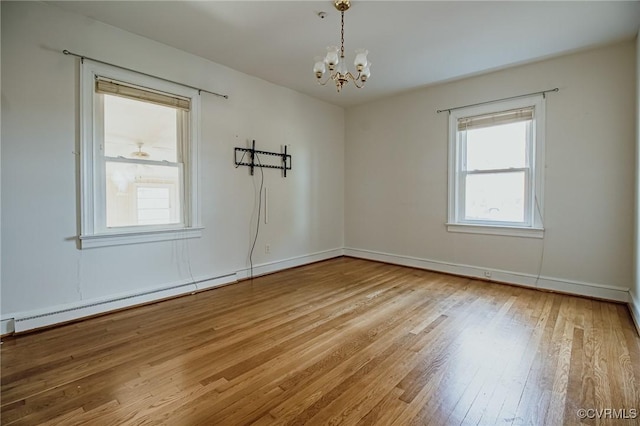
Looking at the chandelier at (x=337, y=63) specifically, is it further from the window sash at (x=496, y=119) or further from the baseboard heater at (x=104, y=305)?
the baseboard heater at (x=104, y=305)

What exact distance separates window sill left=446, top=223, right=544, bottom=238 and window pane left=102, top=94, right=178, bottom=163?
12.5ft

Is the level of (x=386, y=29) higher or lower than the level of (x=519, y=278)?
higher

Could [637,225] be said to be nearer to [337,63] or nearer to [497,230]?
[497,230]

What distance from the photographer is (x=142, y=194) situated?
10.8ft

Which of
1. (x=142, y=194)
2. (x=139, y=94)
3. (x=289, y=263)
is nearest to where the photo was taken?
(x=139, y=94)

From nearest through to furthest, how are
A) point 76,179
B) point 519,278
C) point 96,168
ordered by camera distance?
point 76,179
point 96,168
point 519,278

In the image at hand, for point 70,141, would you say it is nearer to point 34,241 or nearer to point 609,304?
point 34,241

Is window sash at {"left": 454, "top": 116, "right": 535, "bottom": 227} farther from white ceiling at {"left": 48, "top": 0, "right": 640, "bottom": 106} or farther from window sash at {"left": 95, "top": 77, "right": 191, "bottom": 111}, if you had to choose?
window sash at {"left": 95, "top": 77, "right": 191, "bottom": 111}

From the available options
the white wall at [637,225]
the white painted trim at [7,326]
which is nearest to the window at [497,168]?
the white wall at [637,225]

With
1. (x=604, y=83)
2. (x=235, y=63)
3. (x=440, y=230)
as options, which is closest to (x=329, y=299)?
(x=440, y=230)

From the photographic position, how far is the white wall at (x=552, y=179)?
326 cm

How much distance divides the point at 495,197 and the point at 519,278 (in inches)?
42.1

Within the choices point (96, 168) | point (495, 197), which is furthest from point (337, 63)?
point (495, 197)

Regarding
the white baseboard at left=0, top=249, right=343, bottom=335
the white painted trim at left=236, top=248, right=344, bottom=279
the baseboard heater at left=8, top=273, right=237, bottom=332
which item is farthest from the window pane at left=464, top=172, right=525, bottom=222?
the baseboard heater at left=8, top=273, right=237, bottom=332
